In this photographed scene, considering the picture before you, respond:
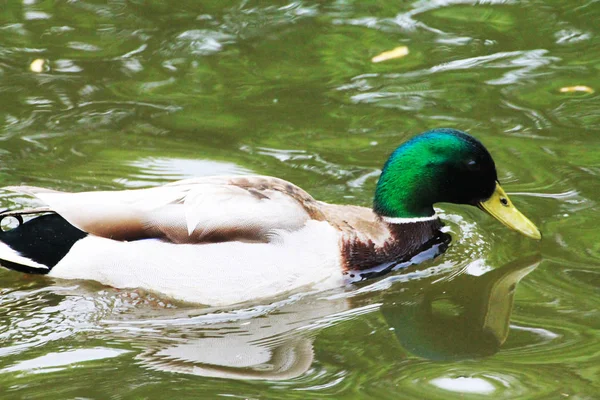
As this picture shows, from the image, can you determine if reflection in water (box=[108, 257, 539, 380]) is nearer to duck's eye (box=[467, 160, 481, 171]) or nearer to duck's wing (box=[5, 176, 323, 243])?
duck's wing (box=[5, 176, 323, 243])

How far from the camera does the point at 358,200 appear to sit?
24.0ft

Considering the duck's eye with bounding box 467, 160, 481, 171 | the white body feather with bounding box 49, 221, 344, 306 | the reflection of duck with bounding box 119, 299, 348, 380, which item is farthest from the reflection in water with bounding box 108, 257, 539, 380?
the duck's eye with bounding box 467, 160, 481, 171

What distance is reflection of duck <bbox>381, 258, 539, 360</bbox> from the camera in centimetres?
562

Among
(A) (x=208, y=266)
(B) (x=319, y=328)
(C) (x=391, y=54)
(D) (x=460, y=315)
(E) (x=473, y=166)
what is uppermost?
(E) (x=473, y=166)

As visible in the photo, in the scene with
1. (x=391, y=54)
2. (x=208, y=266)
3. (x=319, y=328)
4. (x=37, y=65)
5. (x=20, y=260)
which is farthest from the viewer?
(x=391, y=54)

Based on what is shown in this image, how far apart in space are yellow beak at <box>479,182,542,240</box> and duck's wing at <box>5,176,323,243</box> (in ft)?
3.85

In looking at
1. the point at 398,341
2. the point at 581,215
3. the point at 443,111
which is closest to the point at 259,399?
the point at 398,341

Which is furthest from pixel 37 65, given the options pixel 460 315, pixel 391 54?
pixel 460 315

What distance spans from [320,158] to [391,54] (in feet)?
6.52

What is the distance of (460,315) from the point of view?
606cm

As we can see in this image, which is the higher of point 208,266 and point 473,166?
point 473,166

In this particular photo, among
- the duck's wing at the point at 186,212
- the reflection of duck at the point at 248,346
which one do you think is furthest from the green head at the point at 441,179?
the reflection of duck at the point at 248,346

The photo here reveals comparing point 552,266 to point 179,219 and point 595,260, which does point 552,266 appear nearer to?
point 595,260

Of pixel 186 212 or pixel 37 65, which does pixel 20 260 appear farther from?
pixel 37 65
